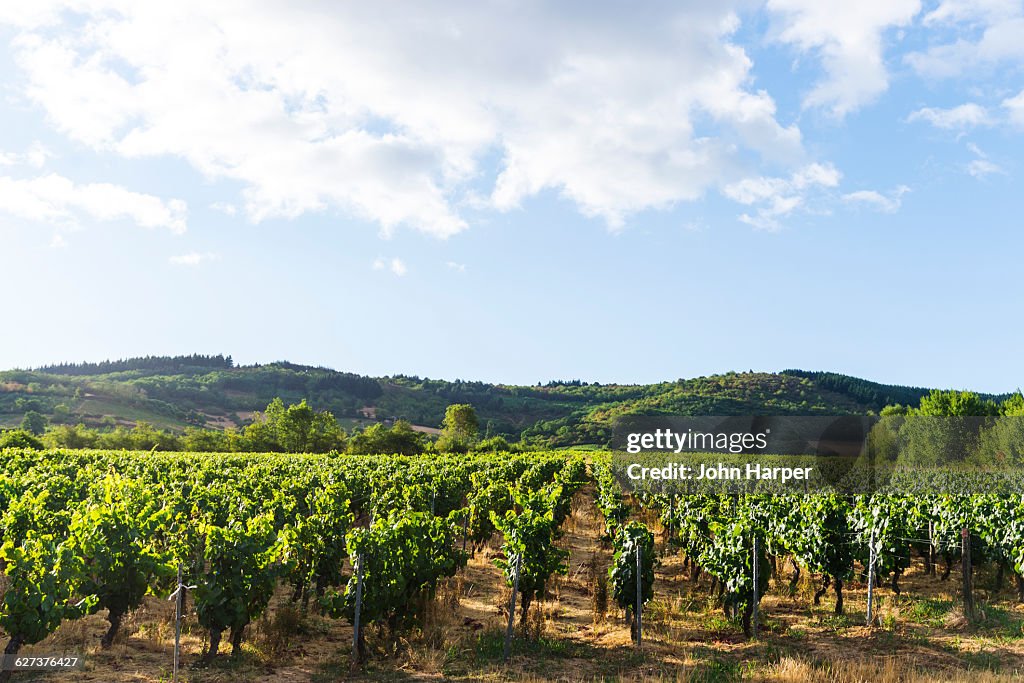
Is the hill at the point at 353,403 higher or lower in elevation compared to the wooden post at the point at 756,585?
higher

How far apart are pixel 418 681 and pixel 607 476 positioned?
2581 centimetres

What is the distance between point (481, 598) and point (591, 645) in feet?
14.5

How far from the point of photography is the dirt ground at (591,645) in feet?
38.7

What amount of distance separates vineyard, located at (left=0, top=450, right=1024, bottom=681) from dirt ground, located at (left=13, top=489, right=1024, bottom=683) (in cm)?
6

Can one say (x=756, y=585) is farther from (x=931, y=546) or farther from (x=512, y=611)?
(x=931, y=546)

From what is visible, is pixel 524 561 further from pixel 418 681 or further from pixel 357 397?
pixel 357 397

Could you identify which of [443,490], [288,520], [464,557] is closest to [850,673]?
[464,557]

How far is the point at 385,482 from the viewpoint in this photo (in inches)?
1103

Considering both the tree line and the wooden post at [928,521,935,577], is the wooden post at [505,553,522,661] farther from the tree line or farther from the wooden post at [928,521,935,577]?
the tree line

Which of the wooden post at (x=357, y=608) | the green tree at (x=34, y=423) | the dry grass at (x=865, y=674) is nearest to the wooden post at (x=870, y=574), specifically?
the dry grass at (x=865, y=674)

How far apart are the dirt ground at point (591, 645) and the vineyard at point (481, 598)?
0.06 metres

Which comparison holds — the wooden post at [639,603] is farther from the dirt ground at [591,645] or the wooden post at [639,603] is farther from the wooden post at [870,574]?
the wooden post at [870,574]

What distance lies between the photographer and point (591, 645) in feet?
45.1

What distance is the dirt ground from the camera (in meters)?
11.8
